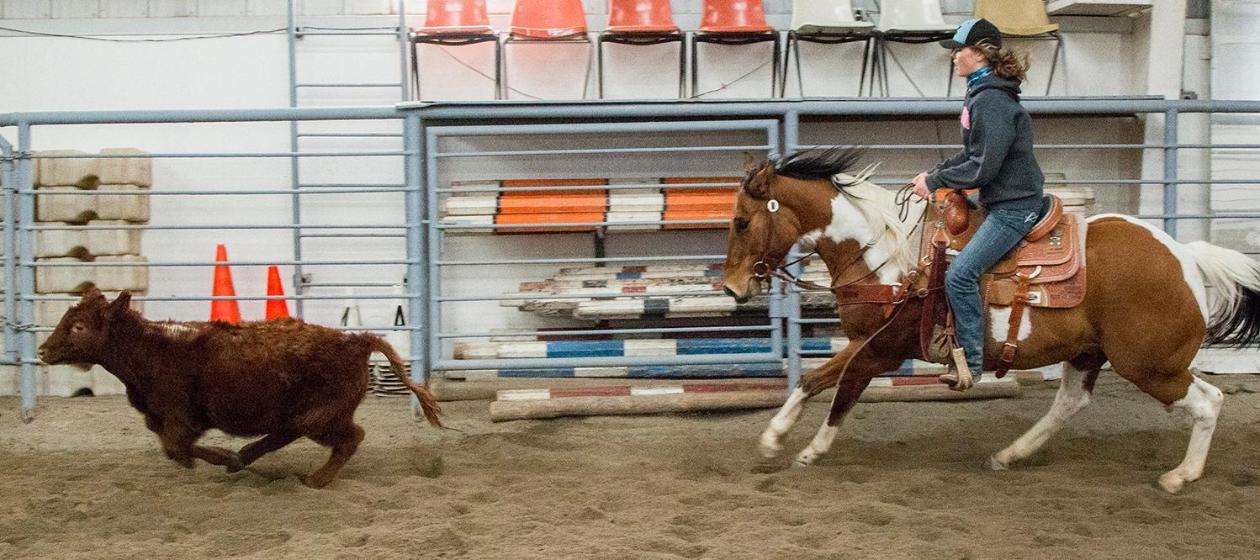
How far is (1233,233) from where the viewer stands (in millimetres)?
7406

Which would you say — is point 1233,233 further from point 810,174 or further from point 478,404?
point 478,404

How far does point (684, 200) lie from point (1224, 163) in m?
4.01

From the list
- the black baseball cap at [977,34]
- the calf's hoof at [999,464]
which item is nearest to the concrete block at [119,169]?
the black baseball cap at [977,34]

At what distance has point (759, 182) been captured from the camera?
4.54 m

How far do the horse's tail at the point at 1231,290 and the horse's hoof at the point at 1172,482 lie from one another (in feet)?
2.39

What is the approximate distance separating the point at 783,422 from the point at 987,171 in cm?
141

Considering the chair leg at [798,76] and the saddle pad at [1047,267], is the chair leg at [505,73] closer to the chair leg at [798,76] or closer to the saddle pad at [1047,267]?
the chair leg at [798,76]

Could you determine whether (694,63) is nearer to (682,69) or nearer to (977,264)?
(682,69)

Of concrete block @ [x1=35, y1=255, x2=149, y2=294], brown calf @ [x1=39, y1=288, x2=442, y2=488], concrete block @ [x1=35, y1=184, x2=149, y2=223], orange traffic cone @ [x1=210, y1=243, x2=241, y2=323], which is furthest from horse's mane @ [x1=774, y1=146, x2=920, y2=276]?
concrete block @ [x1=35, y1=255, x2=149, y2=294]

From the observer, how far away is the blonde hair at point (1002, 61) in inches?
168

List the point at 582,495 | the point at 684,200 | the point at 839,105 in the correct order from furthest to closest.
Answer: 1. the point at 684,200
2. the point at 839,105
3. the point at 582,495

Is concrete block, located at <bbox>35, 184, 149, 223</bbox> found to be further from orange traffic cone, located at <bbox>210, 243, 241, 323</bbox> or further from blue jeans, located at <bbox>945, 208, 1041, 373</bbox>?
blue jeans, located at <bbox>945, 208, 1041, 373</bbox>

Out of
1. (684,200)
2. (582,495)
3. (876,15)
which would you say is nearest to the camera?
(582,495)

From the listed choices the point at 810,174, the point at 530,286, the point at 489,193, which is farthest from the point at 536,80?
the point at 810,174
